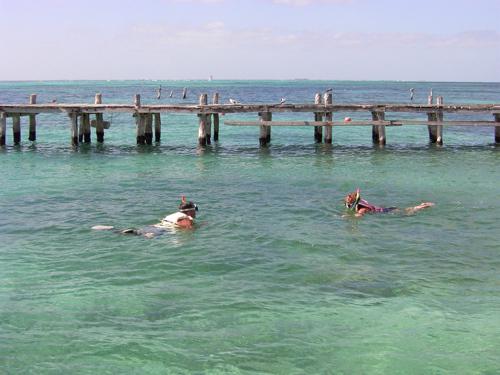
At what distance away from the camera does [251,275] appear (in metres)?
12.1

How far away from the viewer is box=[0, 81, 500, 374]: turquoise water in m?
8.70

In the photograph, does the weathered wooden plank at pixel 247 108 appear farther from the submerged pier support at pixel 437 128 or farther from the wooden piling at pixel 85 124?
the wooden piling at pixel 85 124

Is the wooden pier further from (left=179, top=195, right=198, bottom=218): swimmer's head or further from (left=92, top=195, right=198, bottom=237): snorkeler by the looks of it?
(left=92, top=195, right=198, bottom=237): snorkeler

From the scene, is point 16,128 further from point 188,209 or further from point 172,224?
point 172,224

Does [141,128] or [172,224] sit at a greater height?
[141,128]

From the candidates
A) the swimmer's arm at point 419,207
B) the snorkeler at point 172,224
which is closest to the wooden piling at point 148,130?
the snorkeler at point 172,224

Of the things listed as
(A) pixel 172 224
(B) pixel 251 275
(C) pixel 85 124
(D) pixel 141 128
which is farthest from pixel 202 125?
(B) pixel 251 275

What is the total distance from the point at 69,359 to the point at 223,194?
11.9 metres

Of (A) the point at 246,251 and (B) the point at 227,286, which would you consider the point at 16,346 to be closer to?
(B) the point at 227,286

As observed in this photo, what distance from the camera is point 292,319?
9844 mm

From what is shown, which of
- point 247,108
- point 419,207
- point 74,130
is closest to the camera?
point 419,207

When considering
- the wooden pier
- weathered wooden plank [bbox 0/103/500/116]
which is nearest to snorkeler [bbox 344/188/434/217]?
the wooden pier

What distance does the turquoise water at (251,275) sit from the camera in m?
8.70

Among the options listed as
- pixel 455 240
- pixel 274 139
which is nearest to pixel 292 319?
pixel 455 240
